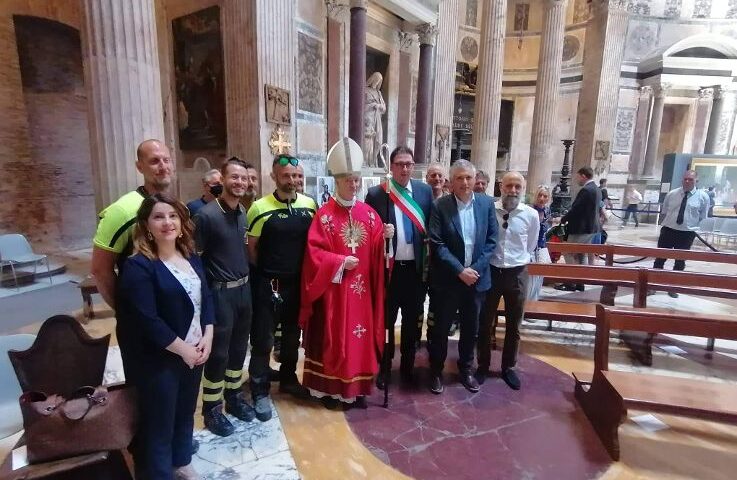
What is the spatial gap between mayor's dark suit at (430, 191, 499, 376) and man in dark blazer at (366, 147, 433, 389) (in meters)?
0.11

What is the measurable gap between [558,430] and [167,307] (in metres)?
2.80

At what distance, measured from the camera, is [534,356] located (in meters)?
4.28

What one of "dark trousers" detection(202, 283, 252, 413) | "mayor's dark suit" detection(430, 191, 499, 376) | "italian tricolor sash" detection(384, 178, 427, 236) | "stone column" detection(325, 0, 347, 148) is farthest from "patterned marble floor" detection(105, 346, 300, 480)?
"stone column" detection(325, 0, 347, 148)

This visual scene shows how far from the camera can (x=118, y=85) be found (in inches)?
183

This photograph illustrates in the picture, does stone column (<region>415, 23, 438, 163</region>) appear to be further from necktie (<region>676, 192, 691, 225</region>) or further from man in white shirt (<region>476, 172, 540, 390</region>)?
man in white shirt (<region>476, 172, 540, 390</region>)

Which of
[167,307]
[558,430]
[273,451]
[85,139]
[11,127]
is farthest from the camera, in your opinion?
[85,139]

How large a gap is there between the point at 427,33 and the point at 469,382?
449 inches

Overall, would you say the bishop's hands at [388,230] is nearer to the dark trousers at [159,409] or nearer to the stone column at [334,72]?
the dark trousers at [159,409]

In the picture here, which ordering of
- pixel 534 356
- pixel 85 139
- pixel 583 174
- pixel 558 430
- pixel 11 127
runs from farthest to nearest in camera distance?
pixel 85 139 < pixel 11 127 < pixel 583 174 < pixel 534 356 < pixel 558 430

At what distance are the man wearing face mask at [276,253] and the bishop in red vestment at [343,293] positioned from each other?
0.11m

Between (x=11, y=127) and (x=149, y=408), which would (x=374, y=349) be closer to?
(x=149, y=408)

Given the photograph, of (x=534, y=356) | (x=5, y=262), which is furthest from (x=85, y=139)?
(x=534, y=356)

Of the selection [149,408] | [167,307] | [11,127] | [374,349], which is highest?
[11,127]

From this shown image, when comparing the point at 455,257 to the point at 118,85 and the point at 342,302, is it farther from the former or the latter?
the point at 118,85
